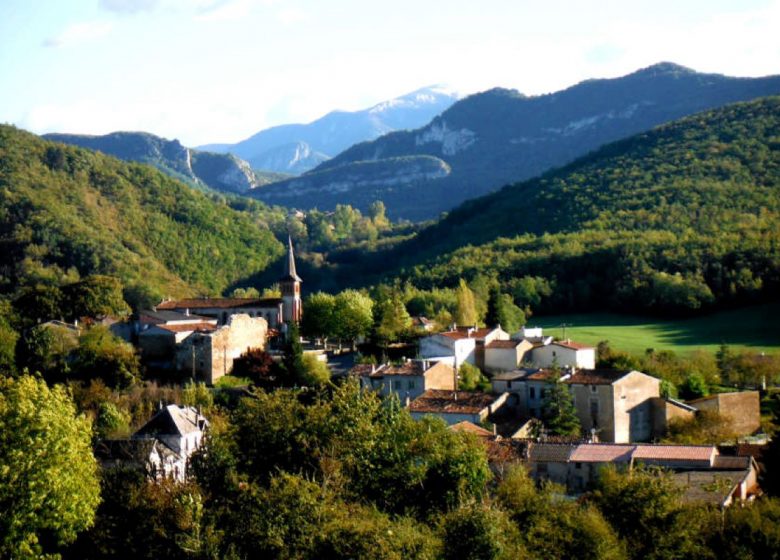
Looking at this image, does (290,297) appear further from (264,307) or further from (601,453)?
(601,453)

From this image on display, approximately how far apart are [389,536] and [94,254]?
84621 mm

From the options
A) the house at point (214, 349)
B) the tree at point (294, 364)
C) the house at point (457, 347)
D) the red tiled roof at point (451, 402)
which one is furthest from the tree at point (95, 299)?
the red tiled roof at point (451, 402)

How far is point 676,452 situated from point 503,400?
10.4 meters

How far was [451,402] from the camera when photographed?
1902 inches

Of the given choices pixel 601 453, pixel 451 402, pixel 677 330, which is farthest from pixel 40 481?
pixel 677 330

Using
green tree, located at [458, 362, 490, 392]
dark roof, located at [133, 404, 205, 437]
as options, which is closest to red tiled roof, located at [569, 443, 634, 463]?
green tree, located at [458, 362, 490, 392]

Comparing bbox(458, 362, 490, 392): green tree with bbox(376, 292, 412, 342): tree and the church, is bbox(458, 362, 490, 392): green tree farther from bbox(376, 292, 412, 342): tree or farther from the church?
the church

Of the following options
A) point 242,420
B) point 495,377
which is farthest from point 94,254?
point 242,420

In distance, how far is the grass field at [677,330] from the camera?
69.8m

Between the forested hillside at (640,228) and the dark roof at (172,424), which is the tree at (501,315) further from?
the dark roof at (172,424)

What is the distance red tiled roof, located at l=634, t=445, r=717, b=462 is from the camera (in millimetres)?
39125

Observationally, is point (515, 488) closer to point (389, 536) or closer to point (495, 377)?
point (389, 536)

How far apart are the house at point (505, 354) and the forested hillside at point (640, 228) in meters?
28.0

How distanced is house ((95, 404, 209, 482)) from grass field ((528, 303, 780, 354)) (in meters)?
28.6
